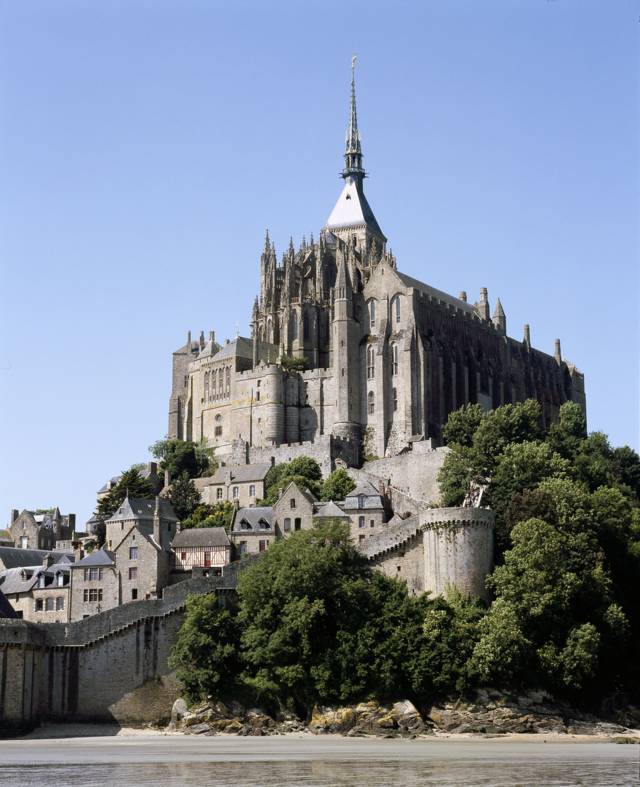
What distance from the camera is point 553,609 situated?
69625 mm

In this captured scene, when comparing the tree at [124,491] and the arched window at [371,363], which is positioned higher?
the arched window at [371,363]

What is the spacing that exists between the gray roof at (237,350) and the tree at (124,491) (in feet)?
56.1

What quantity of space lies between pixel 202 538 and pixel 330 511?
801 centimetres

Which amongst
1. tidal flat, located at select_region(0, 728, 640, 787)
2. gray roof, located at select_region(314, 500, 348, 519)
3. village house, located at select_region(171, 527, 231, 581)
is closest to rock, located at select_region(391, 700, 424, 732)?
tidal flat, located at select_region(0, 728, 640, 787)

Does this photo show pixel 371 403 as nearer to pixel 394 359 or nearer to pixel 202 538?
pixel 394 359

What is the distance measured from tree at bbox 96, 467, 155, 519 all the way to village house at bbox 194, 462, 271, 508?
13.6 feet

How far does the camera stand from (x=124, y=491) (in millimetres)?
101500

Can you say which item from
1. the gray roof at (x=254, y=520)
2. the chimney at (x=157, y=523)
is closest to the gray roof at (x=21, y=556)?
the chimney at (x=157, y=523)

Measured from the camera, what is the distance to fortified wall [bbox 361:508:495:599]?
2844 inches

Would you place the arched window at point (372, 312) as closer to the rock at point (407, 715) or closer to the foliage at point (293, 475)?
the foliage at point (293, 475)

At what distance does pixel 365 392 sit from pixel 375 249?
2167 centimetres

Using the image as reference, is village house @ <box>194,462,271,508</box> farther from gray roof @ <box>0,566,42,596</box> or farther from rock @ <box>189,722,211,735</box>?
rock @ <box>189,722,211,735</box>

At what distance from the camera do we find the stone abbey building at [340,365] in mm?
113125

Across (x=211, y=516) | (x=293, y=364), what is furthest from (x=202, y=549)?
(x=293, y=364)
